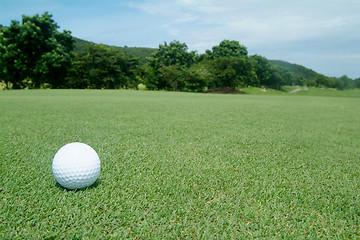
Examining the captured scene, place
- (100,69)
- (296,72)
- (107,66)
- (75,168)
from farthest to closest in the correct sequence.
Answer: (296,72), (107,66), (100,69), (75,168)

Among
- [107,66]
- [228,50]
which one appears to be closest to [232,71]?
[228,50]

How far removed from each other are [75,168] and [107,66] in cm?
3749

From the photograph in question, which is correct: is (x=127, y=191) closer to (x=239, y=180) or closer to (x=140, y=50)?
(x=239, y=180)

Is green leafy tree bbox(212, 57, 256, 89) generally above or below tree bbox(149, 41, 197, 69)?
below

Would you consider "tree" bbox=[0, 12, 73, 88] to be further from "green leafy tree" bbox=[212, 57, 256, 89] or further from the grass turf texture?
the grass turf texture

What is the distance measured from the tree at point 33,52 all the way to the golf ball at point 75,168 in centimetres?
3032

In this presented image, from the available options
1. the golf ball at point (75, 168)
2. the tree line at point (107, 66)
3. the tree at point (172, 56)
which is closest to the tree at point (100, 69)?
the tree line at point (107, 66)

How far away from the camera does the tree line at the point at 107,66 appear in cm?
2767

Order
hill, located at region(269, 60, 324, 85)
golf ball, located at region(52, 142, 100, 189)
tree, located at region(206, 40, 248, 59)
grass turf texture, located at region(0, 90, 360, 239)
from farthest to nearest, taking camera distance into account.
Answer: hill, located at region(269, 60, 324, 85), tree, located at region(206, 40, 248, 59), golf ball, located at region(52, 142, 100, 189), grass turf texture, located at region(0, 90, 360, 239)

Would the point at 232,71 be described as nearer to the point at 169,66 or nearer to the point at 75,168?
the point at 169,66

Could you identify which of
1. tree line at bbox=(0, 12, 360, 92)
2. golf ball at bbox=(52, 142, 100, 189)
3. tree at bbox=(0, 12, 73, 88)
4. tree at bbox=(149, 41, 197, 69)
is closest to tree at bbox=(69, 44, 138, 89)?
tree line at bbox=(0, 12, 360, 92)

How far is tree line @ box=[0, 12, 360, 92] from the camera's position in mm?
27672

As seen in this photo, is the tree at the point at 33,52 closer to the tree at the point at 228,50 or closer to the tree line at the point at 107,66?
the tree line at the point at 107,66

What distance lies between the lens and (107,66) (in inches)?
1455
